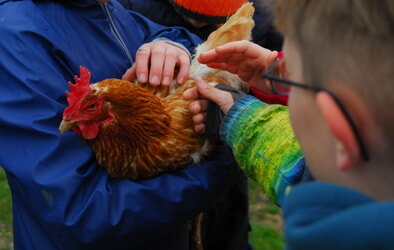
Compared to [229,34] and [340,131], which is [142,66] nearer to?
[229,34]

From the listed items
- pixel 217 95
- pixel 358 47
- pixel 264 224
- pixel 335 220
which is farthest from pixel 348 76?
pixel 264 224

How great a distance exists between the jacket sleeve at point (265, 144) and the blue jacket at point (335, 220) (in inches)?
22.0

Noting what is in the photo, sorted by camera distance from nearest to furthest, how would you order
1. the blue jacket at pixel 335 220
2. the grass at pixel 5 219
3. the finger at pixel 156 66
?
the blue jacket at pixel 335 220, the finger at pixel 156 66, the grass at pixel 5 219

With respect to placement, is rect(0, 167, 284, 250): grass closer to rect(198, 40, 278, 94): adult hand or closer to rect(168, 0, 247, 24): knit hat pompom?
rect(168, 0, 247, 24): knit hat pompom

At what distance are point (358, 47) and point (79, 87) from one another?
3.55 feet

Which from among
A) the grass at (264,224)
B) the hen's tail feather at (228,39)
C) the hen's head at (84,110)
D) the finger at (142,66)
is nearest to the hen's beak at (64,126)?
the hen's head at (84,110)

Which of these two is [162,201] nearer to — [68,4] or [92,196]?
[92,196]

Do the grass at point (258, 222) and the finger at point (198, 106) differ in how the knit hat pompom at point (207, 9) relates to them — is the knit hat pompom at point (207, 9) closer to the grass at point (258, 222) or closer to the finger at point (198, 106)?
the finger at point (198, 106)

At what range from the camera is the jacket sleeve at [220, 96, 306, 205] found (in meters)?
1.34

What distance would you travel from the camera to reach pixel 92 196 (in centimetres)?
145

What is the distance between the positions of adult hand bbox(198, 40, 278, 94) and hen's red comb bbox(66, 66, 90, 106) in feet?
1.51

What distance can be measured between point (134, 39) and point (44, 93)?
27.0 inches

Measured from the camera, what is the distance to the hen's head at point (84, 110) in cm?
152

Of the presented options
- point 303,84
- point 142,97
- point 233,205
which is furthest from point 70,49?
point 233,205
